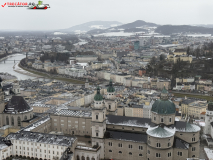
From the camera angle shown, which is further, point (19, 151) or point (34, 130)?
point (34, 130)

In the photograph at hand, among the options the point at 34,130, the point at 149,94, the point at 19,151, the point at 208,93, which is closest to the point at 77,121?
the point at 34,130

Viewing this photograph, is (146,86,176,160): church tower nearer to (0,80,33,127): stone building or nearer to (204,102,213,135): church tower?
(204,102,213,135): church tower

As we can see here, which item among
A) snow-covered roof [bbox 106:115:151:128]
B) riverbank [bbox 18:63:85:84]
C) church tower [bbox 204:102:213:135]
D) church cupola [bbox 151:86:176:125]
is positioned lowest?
riverbank [bbox 18:63:85:84]

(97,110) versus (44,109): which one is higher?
(97,110)

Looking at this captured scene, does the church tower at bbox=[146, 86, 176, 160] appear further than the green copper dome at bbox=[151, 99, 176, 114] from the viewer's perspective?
No

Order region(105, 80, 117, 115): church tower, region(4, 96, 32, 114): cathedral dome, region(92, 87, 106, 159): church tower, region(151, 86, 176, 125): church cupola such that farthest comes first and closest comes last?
region(4, 96, 32, 114): cathedral dome, region(105, 80, 117, 115): church tower, region(92, 87, 106, 159): church tower, region(151, 86, 176, 125): church cupola

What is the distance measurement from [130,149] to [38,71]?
71991mm

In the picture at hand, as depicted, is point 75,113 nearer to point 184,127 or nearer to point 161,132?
point 161,132

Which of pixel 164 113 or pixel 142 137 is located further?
pixel 142 137

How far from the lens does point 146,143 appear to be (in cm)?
2344

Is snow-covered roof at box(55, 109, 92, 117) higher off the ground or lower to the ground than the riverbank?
higher

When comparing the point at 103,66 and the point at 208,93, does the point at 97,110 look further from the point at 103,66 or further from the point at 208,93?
the point at 103,66

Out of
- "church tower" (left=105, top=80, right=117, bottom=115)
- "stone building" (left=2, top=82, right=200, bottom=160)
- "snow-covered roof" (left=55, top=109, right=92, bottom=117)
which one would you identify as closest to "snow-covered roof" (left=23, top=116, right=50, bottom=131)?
"stone building" (left=2, top=82, right=200, bottom=160)

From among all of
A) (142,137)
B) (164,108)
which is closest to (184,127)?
(164,108)
